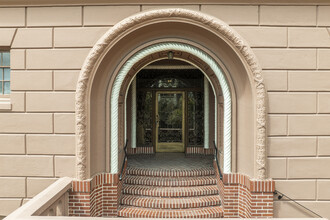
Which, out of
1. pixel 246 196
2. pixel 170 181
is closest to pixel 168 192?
pixel 170 181

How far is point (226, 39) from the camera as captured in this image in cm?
505

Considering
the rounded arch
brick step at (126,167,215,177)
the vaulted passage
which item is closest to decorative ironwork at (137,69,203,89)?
the vaulted passage

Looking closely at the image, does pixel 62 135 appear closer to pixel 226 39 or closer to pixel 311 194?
pixel 226 39

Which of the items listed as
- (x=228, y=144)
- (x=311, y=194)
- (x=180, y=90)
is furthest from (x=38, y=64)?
(x=311, y=194)

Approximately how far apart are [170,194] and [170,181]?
44 cm

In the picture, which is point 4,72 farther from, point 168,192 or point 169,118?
point 169,118

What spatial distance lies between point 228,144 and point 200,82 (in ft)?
13.4

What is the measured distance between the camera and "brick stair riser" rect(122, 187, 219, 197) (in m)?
5.98

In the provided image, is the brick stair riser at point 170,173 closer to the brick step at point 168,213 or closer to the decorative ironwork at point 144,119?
the brick step at point 168,213

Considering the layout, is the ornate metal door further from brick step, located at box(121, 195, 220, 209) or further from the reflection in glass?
brick step, located at box(121, 195, 220, 209)

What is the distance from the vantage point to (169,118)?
9383 mm

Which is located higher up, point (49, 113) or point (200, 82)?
point (200, 82)

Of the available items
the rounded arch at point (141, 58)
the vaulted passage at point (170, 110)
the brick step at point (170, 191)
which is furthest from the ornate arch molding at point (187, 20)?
the vaulted passage at point (170, 110)

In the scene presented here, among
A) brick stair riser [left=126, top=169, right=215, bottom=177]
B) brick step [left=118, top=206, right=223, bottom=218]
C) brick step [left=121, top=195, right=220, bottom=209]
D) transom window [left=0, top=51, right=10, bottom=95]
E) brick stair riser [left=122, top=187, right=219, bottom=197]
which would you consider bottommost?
brick step [left=118, top=206, right=223, bottom=218]
